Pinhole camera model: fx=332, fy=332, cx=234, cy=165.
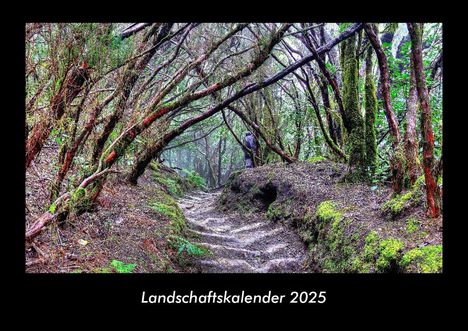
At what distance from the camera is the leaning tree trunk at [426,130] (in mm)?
4258

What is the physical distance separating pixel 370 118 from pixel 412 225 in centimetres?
387

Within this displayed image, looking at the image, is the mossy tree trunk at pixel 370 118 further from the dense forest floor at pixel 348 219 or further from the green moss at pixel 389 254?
the green moss at pixel 389 254

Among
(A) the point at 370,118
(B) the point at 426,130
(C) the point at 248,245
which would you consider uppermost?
(A) the point at 370,118

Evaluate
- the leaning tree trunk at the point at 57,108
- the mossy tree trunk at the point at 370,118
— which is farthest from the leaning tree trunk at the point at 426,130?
the leaning tree trunk at the point at 57,108

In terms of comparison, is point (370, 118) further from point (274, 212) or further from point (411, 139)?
point (274, 212)

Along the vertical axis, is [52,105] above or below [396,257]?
above

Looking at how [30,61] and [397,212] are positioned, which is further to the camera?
[397,212]

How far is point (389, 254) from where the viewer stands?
400cm

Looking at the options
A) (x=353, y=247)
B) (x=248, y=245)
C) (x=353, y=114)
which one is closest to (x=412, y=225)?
(x=353, y=247)

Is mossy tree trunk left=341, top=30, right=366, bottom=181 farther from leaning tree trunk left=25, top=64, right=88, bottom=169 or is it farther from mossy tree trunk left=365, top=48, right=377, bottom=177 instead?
leaning tree trunk left=25, top=64, right=88, bottom=169

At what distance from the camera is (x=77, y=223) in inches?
198
